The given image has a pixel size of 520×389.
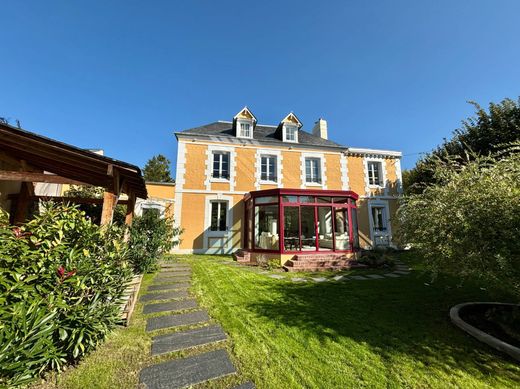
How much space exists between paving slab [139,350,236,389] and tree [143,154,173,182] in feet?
97.7

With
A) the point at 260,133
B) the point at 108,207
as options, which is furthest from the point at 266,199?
the point at 108,207

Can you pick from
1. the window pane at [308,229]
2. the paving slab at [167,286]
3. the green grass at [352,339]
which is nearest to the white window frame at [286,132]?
the window pane at [308,229]

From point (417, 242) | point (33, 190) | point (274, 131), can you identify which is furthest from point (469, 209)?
point (274, 131)

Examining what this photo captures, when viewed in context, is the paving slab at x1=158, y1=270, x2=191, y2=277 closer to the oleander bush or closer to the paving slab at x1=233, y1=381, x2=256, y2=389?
the oleander bush

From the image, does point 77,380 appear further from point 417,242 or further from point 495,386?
point 417,242

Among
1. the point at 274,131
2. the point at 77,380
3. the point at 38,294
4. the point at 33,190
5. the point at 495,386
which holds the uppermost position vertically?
the point at 274,131

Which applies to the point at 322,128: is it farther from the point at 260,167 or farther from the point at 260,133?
the point at 260,167

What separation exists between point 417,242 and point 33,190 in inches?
362

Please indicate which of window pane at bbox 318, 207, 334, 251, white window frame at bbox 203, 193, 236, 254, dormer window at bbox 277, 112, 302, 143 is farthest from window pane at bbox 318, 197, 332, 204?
dormer window at bbox 277, 112, 302, 143

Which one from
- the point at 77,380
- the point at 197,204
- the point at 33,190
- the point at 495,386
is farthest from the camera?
the point at 197,204

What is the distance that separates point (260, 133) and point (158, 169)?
21.0 metres

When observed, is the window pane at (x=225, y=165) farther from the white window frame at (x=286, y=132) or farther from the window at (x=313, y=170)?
the window at (x=313, y=170)

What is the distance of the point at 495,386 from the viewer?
2.21 metres

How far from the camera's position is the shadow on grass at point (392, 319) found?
103 inches
